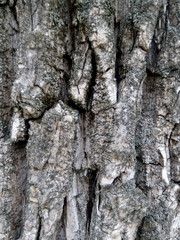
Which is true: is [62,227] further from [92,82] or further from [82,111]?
[92,82]

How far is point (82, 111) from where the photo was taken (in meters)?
0.96

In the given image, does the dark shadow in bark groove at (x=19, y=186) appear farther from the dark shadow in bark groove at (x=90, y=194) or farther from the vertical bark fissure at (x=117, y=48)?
the vertical bark fissure at (x=117, y=48)

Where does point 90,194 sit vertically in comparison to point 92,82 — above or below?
below

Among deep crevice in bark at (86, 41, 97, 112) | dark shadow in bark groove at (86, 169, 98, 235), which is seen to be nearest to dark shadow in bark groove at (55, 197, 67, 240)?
dark shadow in bark groove at (86, 169, 98, 235)

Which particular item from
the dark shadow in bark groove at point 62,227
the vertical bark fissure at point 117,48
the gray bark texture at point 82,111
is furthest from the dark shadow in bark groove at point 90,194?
the vertical bark fissure at point 117,48

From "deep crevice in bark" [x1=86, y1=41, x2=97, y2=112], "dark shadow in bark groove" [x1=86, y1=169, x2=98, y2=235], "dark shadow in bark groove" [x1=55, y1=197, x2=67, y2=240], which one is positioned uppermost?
"deep crevice in bark" [x1=86, y1=41, x2=97, y2=112]

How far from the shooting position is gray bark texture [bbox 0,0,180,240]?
0.89 m

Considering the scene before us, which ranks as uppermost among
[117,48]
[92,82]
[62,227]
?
[117,48]

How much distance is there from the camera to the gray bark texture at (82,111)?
89 centimetres

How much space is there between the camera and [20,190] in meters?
0.98

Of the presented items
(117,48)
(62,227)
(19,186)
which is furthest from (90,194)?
(117,48)

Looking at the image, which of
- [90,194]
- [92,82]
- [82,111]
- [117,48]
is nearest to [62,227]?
[90,194]

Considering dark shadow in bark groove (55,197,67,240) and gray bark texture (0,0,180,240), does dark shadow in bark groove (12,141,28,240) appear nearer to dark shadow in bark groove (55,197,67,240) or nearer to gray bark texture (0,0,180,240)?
gray bark texture (0,0,180,240)

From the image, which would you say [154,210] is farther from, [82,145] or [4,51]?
[4,51]
